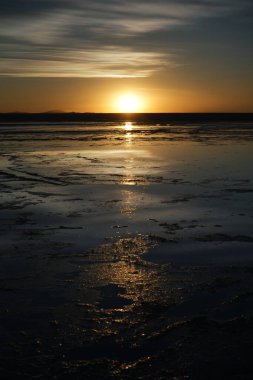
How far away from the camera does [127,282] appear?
18.6ft

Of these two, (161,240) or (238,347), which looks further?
(161,240)

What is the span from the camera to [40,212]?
9.55 meters

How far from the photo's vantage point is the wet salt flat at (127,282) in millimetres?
3994

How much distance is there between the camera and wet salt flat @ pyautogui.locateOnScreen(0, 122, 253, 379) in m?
3.99

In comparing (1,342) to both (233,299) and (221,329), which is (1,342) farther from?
(233,299)

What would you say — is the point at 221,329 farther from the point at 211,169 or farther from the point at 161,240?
the point at 211,169

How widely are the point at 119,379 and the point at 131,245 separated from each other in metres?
3.57

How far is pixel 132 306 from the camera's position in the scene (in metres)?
5.00

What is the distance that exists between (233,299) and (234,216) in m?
3.93

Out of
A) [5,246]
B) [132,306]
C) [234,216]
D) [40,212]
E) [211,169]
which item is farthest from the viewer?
[211,169]

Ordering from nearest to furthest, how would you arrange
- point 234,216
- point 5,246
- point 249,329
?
point 249,329 < point 5,246 < point 234,216

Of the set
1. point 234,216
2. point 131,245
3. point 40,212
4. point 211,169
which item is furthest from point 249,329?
point 211,169

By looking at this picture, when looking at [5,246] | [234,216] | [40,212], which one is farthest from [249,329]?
[40,212]

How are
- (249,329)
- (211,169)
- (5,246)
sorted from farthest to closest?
(211,169) < (5,246) < (249,329)
